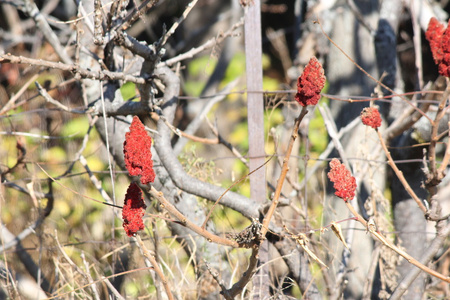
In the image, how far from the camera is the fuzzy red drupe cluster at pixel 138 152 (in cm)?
117

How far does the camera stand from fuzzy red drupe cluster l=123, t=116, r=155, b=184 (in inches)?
45.9

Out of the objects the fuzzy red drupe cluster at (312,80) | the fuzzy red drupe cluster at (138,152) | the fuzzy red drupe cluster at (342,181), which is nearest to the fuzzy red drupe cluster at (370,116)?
the fuzzy red drupe cluster at (342,181)

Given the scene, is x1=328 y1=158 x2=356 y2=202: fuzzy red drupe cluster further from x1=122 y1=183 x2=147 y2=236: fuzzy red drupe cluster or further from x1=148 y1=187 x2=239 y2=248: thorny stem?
x1=122 y1=183 x2=147 y2=236: fuzzy red drupe cluster

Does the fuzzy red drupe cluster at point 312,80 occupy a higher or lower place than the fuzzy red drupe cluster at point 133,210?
higher

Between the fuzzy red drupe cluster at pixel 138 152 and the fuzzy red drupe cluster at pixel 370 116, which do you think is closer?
the fuzzy red drupe cluster at pixel 138 152

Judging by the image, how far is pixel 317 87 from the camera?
4.14 feet

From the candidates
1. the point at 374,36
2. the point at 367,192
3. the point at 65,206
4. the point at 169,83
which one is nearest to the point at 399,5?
the point at 374,36

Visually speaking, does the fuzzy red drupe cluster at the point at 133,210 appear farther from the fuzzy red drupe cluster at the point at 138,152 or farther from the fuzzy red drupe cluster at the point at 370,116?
the fuzzy red drupe cluster at the point at 370,116

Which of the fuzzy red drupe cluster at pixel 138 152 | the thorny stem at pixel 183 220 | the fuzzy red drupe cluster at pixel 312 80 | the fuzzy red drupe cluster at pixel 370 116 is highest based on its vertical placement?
the fuzzy red drupe cluster at pixel 312 80

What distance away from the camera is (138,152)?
1.17 meters

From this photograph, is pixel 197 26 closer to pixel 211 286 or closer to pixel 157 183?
pixel 157 183

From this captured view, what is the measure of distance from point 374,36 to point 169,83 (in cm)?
179

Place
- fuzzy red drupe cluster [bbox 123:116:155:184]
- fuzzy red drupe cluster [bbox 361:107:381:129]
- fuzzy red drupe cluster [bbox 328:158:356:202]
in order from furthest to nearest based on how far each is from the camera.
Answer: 1. fuzzy red drupe cluster [bbox 361:107:381:129]
2. fuzzy red drupe cluster [bbox 328:158:356:202]
3. fuzzy red drupe cluster [bbox 123:116:155:184]

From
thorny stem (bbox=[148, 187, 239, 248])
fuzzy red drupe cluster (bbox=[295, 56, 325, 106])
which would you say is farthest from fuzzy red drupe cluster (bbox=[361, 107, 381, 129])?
thorny stem (bbox=[148, 187, 239, 248])
